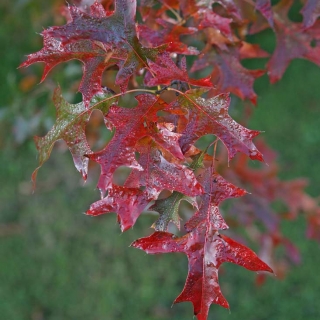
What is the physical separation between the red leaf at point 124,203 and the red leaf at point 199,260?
5cm

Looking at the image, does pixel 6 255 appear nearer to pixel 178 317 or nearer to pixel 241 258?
pixel 178 317

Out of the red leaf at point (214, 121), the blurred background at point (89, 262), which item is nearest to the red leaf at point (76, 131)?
the red leaf at point (214, 121)

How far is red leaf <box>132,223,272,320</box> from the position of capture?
2.99 ft

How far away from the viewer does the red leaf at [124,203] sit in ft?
2.95

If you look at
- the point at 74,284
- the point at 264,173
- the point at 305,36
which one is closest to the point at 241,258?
the point at 305,36

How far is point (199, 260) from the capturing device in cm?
92

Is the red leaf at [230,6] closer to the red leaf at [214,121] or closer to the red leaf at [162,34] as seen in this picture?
the red leaf at [162,34]

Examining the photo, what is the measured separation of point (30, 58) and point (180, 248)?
1.41 ft

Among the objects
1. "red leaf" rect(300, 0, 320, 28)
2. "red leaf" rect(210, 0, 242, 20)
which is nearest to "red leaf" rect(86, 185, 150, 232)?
"red leaf" rect(210, 0, 242, 20)

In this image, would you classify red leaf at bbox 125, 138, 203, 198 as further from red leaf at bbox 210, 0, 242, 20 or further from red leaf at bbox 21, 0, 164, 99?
red leaf at bbox 210, 0, 242, 20

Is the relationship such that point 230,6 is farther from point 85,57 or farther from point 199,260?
point 199,260

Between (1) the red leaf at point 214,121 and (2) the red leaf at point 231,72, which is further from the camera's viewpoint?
(2) the red leaf at point 231,72

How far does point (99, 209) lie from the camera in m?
0.90

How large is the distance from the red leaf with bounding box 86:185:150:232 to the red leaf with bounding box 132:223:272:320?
5 cm
